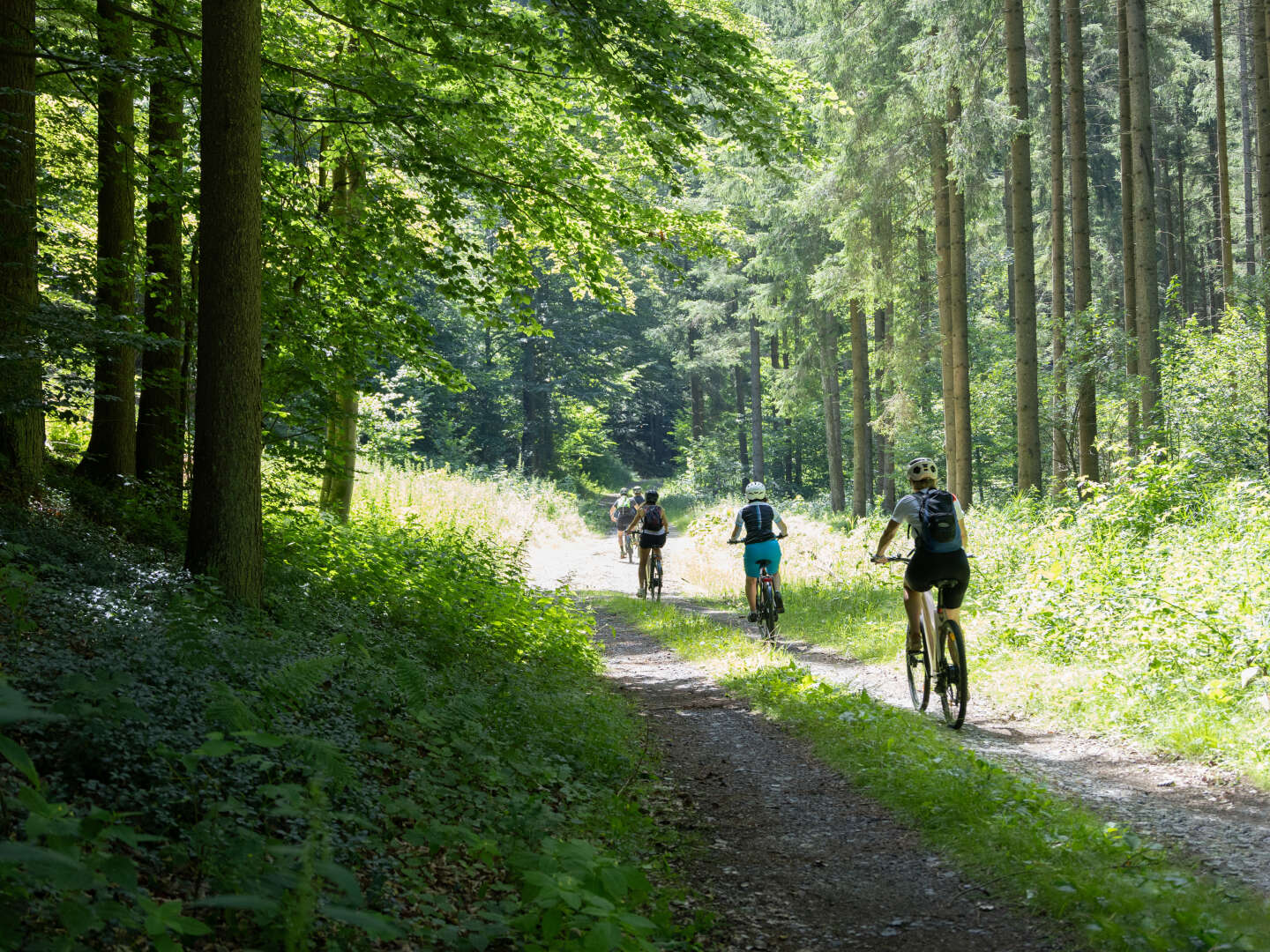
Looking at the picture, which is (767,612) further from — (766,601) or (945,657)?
(945,657)

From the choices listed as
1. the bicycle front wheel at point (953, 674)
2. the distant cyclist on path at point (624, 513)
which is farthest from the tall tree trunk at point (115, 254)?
the distant cyclist on path at point (624, 513)

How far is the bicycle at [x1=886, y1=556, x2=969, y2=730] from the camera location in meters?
7.50

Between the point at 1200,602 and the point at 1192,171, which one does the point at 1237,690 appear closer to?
the point at 1200,602

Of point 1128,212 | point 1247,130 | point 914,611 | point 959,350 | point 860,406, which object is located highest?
point 1247,130

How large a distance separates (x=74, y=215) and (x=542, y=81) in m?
7.35

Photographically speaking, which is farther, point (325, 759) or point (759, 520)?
point (759, 520)

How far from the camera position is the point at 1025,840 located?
15.2ft

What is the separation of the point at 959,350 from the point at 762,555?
8.02 metres

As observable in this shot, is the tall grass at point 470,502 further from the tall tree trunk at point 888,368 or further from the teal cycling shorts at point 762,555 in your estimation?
the tall tree trunk at point 888,368

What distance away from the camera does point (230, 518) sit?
6.27m

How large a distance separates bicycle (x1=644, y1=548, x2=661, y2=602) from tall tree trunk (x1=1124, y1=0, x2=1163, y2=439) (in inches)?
361

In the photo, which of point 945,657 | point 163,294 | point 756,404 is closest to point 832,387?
point 756,404

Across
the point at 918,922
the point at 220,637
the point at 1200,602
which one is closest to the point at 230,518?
the point at 220,637

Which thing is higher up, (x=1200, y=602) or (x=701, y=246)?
(x=701, y=246)
